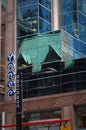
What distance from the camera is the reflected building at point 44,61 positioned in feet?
132

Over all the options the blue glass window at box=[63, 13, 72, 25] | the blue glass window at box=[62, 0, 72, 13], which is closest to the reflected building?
the blue glass window at box=[63, 13, 72, 25]

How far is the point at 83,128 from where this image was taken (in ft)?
131

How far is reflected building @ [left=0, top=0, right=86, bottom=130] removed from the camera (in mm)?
40281

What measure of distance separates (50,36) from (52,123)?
889cm

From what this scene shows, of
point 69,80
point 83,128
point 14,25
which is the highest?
point 14,25

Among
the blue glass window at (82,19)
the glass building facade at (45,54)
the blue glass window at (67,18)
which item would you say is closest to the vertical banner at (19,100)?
the glass building facade at (45,54)

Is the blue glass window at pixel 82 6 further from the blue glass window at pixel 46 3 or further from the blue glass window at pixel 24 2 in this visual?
the blue glass window at pixel 24 2

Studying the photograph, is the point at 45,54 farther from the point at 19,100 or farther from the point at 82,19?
the point at 19,100

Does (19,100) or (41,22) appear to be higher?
(41,22)

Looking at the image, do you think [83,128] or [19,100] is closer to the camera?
[19,100]

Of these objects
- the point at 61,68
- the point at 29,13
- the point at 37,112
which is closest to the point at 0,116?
the point at 37,112

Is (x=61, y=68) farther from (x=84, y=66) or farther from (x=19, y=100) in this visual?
(x=19, y=100)

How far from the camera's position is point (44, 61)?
43594 mm

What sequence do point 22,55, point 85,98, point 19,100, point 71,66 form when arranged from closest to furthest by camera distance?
point 19,100 < point 85,98 < point 71,66 < point 22,55
